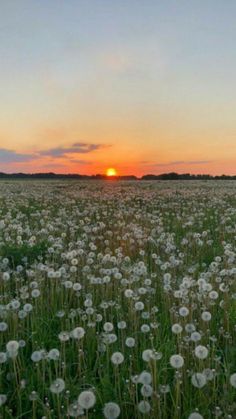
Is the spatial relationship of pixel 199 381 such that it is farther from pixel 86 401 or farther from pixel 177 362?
pixel 86 401

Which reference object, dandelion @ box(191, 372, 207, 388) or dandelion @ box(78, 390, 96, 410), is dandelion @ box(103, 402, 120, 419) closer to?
dandelion @ box(78, 390, 96, 410)

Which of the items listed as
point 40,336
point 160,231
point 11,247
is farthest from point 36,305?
point 160,231

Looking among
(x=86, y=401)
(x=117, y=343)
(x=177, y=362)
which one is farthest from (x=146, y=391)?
(x=117, y=343)

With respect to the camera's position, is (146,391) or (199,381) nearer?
(146,391)

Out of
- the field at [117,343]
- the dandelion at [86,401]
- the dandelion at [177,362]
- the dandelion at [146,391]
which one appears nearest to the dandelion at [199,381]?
the field at [117,343]

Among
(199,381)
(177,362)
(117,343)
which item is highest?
(177,362)

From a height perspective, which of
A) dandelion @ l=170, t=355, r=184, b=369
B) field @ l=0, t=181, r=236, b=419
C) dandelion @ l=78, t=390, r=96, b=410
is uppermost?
dandelion @ l=78, t=390, r=96, b=410

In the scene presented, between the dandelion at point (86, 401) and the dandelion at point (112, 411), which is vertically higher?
the dandelion at point (86, 401)

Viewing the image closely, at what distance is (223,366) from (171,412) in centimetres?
89

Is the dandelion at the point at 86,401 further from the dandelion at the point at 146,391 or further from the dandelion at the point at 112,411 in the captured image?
the dandelion at the point at 146,391

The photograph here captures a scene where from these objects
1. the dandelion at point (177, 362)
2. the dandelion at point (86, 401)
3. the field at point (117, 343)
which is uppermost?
the dandelion at point (86, 401)

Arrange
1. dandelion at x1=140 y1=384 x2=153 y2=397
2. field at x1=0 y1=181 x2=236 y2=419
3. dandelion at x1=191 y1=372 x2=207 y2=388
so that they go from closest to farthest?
dandelion at x1=140 y1=384 x2=153 y2=397
dandelion at x1=191 y1=372 x2=207 y2=388
field at x1=0 y1=181 x2=236 y2=419

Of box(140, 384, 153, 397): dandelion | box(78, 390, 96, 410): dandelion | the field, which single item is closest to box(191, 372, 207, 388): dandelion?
the field

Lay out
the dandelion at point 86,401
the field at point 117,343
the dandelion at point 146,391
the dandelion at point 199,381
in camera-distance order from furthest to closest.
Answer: the field at point 117,343, the dandelion at point 199,381, the dandelion at point 146,391, the dandelion at point 86,401
